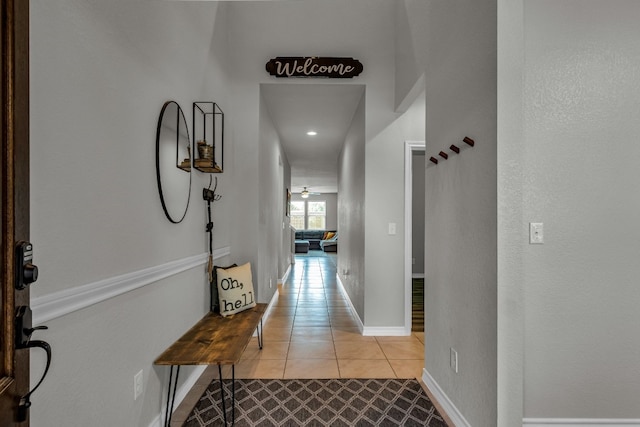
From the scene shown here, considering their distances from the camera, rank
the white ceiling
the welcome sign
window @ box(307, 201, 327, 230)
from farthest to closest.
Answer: window @ box(307, 201, 327, 230) → the white ceiling → the welcome sign

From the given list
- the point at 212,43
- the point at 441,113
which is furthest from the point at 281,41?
the point at 441,113

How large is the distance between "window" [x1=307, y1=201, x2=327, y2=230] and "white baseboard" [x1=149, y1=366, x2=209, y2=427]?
12.7 m

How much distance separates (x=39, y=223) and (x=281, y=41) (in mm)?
3011

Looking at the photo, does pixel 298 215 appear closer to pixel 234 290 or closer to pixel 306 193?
pixel 306 193

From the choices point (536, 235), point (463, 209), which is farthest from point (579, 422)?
point (463, 209)

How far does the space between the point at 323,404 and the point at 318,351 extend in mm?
849

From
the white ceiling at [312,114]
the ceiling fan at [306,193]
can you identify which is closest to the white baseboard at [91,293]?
the white ceiling at [312,114]

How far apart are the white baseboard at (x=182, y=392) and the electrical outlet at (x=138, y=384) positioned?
26 centimetres

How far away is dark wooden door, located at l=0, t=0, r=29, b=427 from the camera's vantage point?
2.42 feet

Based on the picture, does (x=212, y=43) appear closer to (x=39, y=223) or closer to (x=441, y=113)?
(x=441, y=113)

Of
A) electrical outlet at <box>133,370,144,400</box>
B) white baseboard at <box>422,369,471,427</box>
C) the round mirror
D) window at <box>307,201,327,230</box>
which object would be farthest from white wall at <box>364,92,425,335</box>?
window at <box>307,201,327,230</box>

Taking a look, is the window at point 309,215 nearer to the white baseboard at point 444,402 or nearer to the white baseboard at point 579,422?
the white baseboard at point 444,402

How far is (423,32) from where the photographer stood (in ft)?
8.23

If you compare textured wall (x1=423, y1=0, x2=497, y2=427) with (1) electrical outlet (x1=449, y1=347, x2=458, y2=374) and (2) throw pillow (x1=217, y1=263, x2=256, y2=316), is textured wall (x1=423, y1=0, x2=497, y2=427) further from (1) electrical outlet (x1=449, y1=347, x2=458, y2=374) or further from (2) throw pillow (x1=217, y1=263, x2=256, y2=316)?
(2) throw pillow (x1=217, y1=263, x2=256, y2=316)
